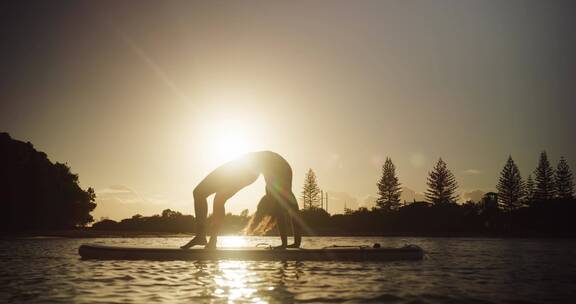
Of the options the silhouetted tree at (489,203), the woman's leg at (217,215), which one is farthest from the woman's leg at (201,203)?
the silhouetted tree at (489,203)

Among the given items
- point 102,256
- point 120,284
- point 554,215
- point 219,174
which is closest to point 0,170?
point 102,256

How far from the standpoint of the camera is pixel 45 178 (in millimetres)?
66188

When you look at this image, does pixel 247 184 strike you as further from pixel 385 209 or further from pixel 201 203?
pixel 385 209

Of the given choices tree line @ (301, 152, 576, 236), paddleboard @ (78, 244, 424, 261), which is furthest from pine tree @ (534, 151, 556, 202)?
paddleboard @ (78, 244, 424, 261)

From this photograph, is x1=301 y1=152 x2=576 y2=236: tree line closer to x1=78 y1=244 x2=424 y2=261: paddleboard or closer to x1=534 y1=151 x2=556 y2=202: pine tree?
x1=534 y1=151 x2=556 y2=202: pine tree

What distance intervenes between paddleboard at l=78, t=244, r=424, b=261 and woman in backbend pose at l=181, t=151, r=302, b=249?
60 cm

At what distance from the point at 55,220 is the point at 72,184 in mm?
7297

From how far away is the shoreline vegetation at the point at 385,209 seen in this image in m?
63.4

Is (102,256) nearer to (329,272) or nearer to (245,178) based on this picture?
(245,178)

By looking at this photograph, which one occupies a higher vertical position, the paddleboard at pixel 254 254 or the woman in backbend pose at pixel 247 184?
the woman in backbend pose at pixel 247 184

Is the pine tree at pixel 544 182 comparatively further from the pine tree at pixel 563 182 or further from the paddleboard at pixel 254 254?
the paddleboard at pixel 254 254

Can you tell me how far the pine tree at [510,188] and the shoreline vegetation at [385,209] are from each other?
0.18 m

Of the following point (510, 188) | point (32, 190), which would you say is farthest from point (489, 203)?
point (32, 190)

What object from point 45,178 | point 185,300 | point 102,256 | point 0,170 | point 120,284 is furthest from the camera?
point 45,178
